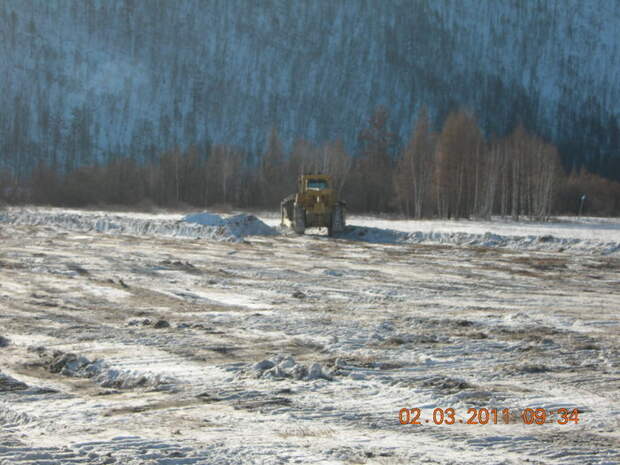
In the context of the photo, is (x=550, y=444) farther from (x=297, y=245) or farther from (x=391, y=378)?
(x=297, y=245)

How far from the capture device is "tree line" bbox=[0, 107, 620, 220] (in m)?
51.9

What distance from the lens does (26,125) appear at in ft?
440

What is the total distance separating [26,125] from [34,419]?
14060cm

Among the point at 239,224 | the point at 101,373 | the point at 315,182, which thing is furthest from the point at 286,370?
the point at 239,224

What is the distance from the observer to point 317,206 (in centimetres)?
2970

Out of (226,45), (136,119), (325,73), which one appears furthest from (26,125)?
(325,73)

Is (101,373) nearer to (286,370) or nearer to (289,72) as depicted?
(286,370)

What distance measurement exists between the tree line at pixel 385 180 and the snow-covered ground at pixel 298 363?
35925 millimetres

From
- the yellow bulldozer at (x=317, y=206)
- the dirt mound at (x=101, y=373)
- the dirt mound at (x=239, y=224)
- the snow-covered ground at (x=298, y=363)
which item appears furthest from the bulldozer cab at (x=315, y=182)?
the dirt mound at (x=101, y=373)

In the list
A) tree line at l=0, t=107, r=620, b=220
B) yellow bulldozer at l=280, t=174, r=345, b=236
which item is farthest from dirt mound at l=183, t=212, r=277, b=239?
tree line at l=0, t=107, r=620, b=220

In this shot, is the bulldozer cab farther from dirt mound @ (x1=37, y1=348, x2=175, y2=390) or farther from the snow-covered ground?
dirt mound @ (x1=37, y1=348, x2=175, y2=390)

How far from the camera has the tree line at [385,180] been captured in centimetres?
5194

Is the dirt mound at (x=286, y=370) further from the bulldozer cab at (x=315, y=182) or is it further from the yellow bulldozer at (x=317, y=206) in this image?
the bulldozer cab at (x=315, y=182)
